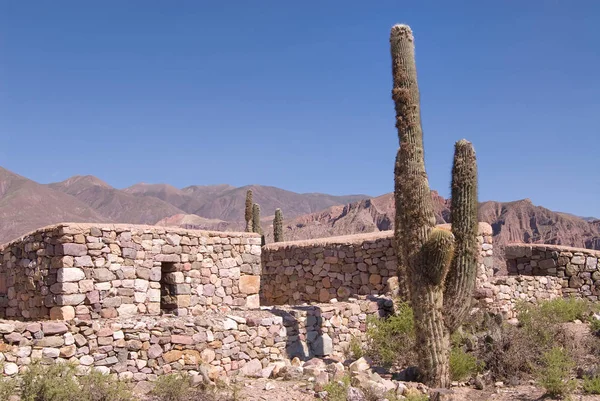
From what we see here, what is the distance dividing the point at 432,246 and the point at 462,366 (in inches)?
81.2

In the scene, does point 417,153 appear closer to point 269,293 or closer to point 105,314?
point 105,314

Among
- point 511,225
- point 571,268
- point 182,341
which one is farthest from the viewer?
point 511,225

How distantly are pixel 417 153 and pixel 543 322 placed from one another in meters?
4.34

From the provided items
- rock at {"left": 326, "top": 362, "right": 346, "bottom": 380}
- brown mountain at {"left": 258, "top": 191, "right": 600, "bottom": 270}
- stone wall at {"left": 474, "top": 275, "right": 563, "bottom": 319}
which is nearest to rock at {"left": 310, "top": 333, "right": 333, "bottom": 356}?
rock at {"left": 326, "top": 362, "right": 346, "bottom": 380}

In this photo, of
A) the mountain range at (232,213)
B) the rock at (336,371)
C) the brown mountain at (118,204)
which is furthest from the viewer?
the brown mountain at (118,204)

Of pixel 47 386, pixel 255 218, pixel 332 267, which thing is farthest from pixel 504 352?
pixel 255 218

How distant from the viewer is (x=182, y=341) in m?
9.20

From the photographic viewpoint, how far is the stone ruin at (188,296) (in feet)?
28.5

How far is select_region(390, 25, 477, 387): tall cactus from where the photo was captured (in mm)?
8992

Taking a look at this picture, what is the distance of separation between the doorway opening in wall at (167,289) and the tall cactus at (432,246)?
5333mm

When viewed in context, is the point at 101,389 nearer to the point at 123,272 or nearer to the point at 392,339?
the point at 123,272

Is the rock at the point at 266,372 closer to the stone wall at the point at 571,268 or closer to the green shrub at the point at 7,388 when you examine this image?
the green shrub at the point at 7,388

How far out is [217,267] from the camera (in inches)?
527

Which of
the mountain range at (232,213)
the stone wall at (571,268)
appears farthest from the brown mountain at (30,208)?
the stone wall at (571,268)
